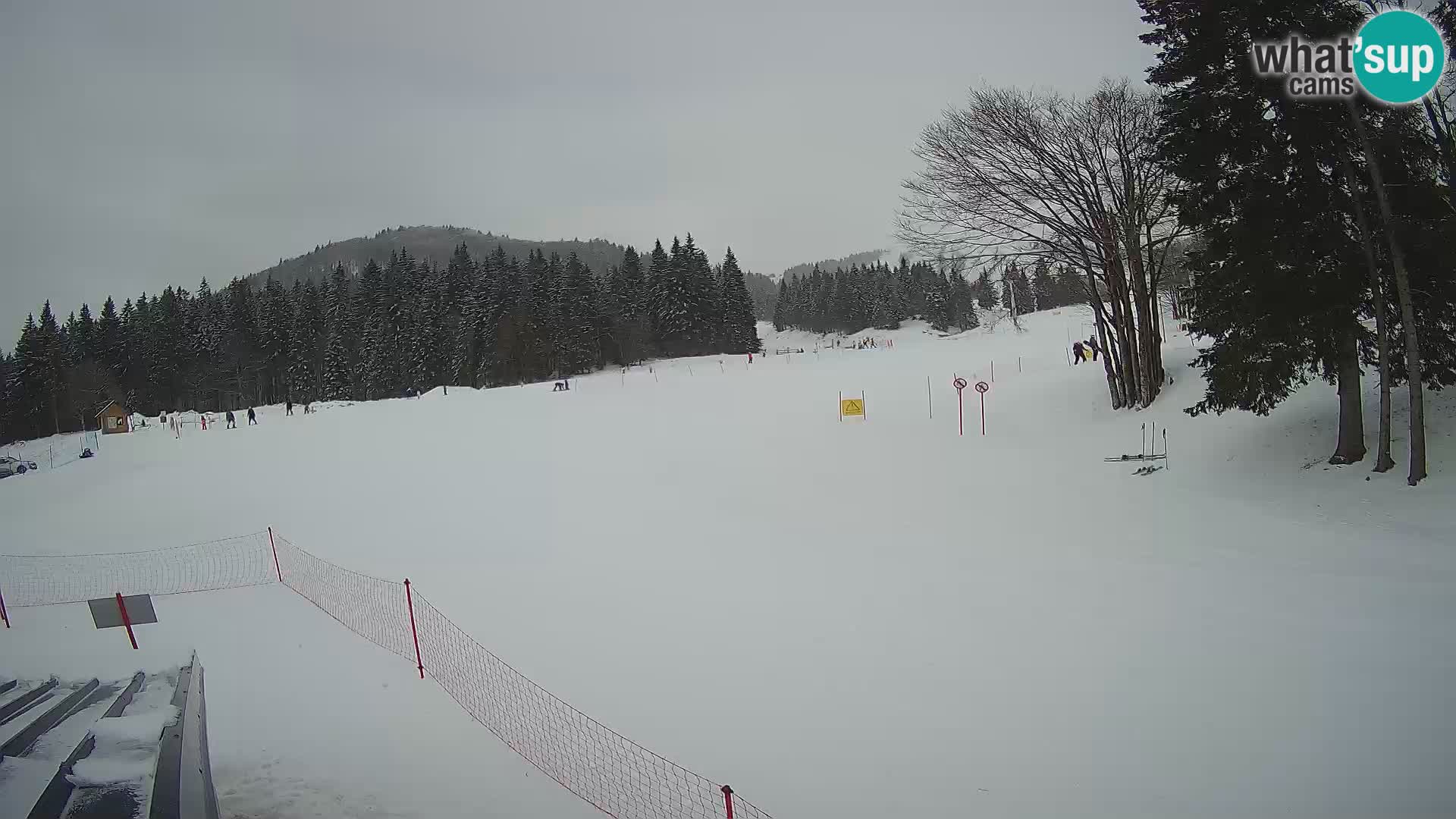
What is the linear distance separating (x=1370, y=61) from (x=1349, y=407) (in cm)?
A: 539

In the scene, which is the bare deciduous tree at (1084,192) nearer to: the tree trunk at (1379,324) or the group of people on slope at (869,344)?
the tree trunk at (1379,324)

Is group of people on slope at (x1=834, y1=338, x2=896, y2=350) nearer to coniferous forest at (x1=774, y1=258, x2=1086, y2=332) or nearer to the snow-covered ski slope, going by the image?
coniferous forest at (x1=774, y1=258, x2=1086, y2=332)

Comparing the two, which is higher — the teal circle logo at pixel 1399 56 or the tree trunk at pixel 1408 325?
the teal circle logo at pixel 1399 56

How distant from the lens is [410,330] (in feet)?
209

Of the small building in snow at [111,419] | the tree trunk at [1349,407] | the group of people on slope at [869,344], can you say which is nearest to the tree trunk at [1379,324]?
the tree trunk at [1349,407]

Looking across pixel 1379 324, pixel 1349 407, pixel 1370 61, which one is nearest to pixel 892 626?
pixel 1349 407

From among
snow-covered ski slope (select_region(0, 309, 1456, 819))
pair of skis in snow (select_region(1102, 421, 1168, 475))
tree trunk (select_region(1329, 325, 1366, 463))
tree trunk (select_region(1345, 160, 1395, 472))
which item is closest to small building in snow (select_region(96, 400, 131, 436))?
snow-covered ski slope (select_region(0, 309, 1456, 819))

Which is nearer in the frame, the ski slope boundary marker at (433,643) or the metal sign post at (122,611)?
the ski slope boundary marker at (433,643)

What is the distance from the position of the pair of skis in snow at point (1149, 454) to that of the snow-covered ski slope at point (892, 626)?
0.79 feet

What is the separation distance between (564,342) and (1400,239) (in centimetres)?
5486

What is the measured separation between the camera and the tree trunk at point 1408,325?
392 inches

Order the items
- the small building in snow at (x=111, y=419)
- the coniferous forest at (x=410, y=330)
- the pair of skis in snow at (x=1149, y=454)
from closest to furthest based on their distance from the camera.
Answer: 1. the pair of skis in snow at (x=1149, y=454)
2. the small building in snow at (x=111, y=419)
3. the coniferous forest at (x=410, y=330)

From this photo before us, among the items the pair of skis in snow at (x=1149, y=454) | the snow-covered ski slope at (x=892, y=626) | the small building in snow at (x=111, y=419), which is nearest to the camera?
the snow-covered ski slope at (x=892, y=626)

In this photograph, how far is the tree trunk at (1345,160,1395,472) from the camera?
1053 cm
